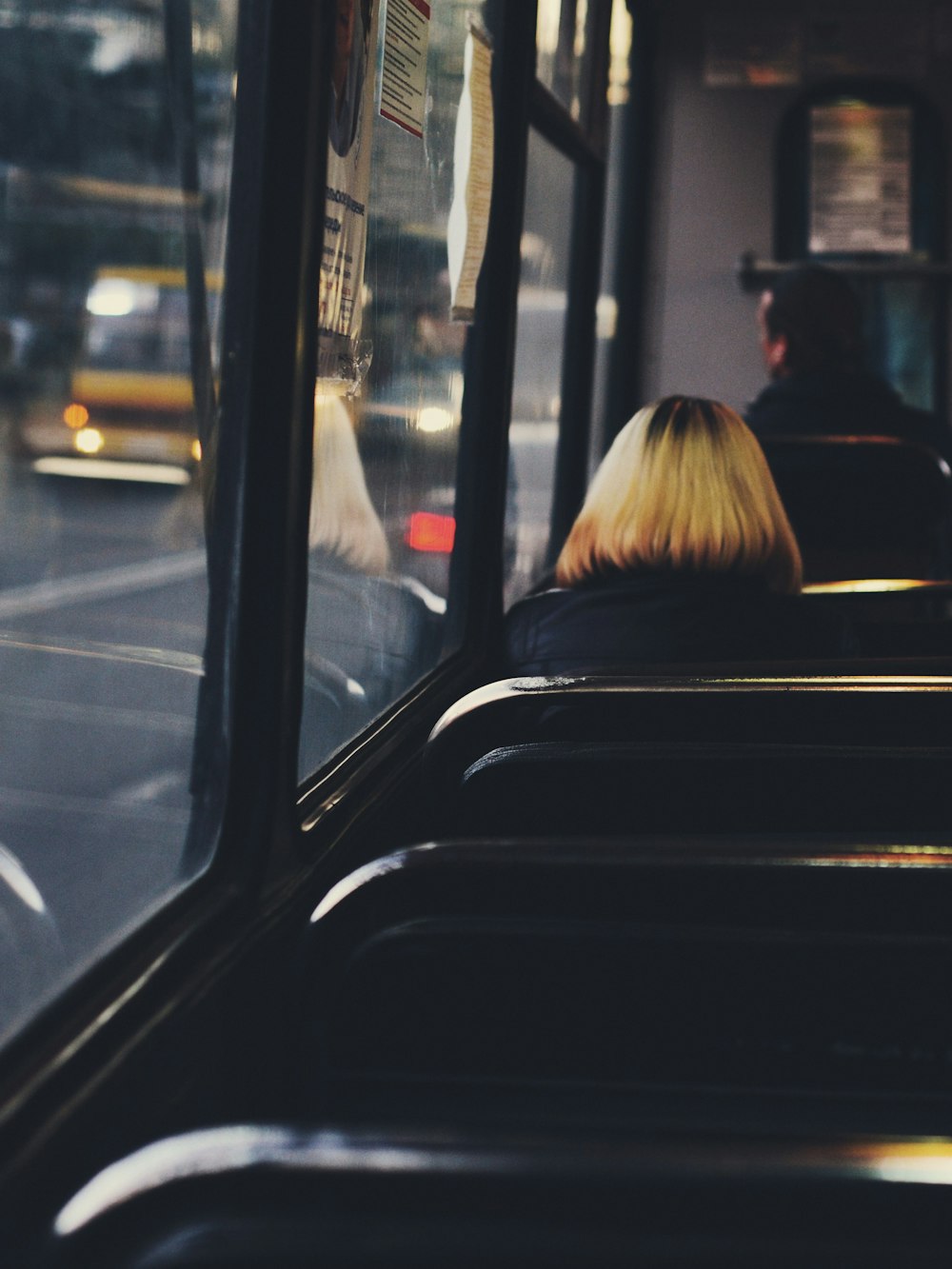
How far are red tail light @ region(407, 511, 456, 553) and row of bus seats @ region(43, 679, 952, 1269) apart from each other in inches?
15.0

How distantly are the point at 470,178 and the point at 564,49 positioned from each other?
1043 mm

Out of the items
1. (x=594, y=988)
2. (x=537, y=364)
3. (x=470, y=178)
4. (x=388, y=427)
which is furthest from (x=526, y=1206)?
(x=537, y=364)

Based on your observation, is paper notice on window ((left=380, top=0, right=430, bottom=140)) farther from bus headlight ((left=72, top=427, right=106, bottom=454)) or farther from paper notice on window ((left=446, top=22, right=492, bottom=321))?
bus headlight ((left=72, top=427, right=106, bottom=454))

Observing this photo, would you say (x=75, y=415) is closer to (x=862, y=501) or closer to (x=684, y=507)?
(x=684, y=507)

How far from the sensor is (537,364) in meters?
2.88

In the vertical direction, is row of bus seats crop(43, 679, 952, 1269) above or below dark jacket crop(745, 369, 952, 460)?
below

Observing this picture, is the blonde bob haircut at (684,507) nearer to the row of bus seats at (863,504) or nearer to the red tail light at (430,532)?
the red tail light at (430,532)

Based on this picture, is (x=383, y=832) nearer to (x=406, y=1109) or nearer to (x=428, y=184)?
(x=406, y=1109)

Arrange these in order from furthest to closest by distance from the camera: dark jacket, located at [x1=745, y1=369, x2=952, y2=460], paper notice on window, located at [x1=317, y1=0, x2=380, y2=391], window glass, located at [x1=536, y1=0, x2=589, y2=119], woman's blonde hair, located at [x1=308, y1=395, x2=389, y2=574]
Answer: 1. dark jacket, located at [x1=745, y1=369, x2=952, y2=460]
2. window glass, located at [x1=536, y1=0, x2=589, y2=119]
3. woman's blonde hair, located at [x1=308, y1=395, x2=389, y2=574]
4. paper notice on window, located at [x1=317, y1=0, x2=380, y2=391]

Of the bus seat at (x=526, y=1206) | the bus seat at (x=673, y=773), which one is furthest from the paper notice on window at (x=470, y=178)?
the bus seat at (x=526, y=1206)

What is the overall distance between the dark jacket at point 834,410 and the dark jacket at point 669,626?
117 cm

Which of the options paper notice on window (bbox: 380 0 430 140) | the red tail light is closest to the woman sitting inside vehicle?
the red tail light

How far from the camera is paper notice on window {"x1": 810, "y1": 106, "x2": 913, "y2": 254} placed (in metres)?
3.95

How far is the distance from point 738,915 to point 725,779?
31 cm
